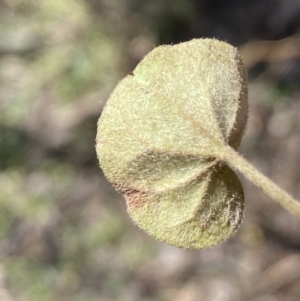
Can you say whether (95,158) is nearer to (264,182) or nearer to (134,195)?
(134,195)

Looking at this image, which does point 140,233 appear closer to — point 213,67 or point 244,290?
point 244,290

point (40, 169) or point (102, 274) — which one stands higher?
point (40, 169)

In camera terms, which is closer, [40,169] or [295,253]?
[295,253]

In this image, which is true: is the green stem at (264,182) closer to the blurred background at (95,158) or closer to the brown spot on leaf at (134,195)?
the brown spot on leaf at (134,195)

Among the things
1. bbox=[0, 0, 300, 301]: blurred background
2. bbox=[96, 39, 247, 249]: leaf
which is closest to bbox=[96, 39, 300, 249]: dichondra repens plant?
bbox=[96, 39, 247, 249]: leaf

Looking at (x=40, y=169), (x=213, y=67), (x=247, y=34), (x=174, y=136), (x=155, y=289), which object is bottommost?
(x=155, y=289)

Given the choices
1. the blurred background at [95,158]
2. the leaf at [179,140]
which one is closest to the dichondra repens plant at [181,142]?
the leaf at [179,140]

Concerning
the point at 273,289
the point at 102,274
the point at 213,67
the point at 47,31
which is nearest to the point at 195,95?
the point at 213,67

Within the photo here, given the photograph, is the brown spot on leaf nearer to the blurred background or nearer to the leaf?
the leaf

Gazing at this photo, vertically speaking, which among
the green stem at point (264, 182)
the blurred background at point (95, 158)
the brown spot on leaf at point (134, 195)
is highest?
the green stem at point (264, 182)
